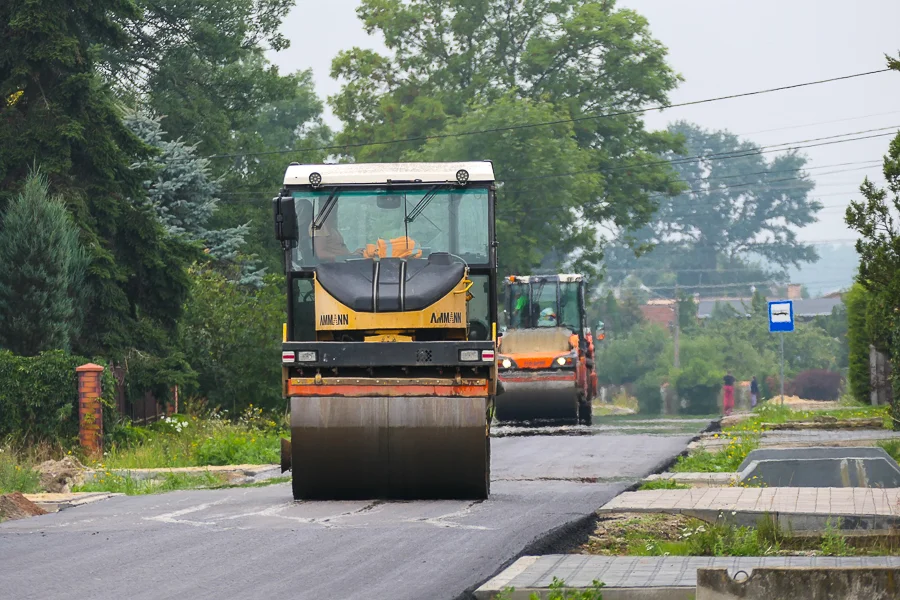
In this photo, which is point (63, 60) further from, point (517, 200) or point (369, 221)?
point (517, 200)

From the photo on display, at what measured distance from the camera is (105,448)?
79.7 ft

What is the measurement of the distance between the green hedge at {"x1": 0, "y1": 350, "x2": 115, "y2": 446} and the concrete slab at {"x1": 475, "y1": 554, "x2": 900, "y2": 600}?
15173 millimetres

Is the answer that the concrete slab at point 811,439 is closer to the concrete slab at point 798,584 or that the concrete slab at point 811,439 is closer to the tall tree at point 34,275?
the tall tree at point 34,275

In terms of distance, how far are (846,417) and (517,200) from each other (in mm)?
24597

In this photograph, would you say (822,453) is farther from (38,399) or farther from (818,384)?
(818,384)

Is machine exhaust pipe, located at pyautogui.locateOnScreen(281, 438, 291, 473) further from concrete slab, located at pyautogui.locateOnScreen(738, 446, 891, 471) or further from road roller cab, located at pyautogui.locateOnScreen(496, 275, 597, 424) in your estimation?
road roller cab, located at pyautogui.locateOnScreen(496, 275, 597, 424)

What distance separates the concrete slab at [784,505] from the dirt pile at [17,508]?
5.84 meters

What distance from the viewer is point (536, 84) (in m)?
61.0

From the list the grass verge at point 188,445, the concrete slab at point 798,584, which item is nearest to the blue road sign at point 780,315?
the grass verge at point 188,445

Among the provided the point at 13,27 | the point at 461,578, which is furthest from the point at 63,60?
the point at 461,578

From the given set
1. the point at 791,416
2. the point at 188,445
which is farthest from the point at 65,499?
the point at 791,416

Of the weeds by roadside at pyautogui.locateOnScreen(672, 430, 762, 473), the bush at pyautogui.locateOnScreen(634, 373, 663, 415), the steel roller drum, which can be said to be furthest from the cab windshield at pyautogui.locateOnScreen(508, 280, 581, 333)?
the bush at pyautogui.locateOnScreen(634, 373, 663, 415)

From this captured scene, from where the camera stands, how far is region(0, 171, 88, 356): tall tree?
26.9m

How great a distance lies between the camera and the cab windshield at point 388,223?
1554 cm
